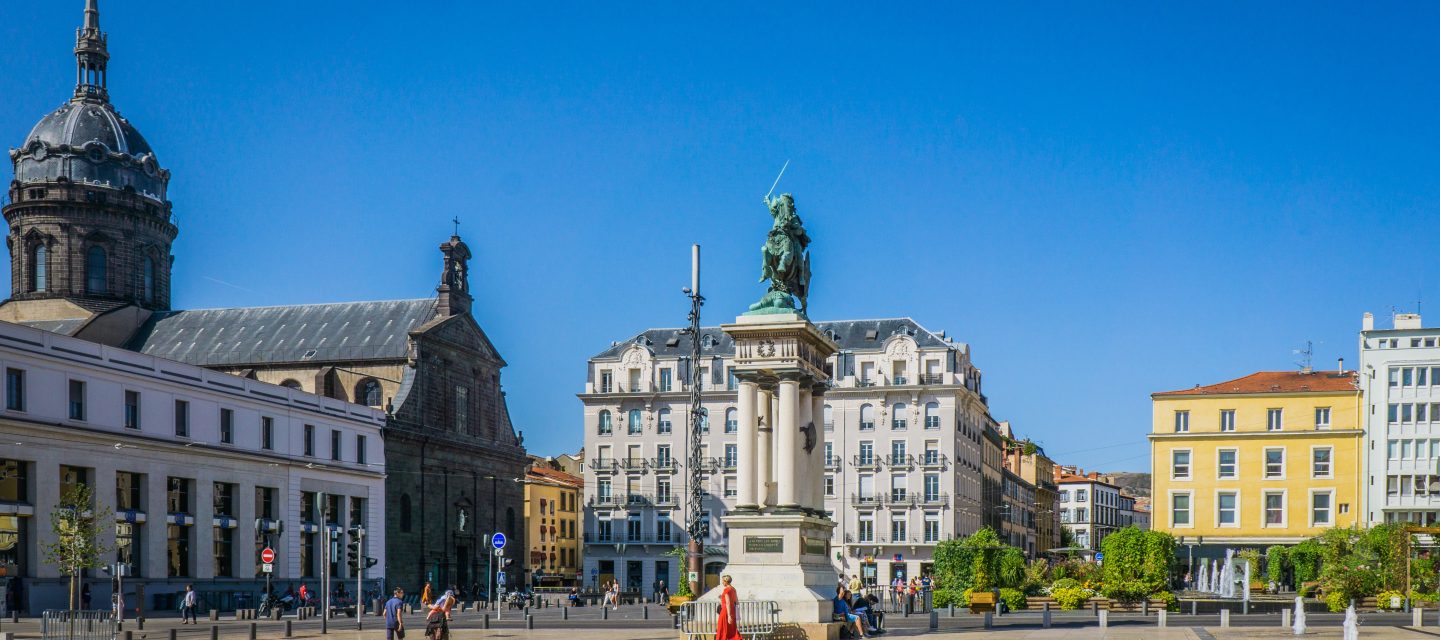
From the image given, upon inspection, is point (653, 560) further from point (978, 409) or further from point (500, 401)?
point (978, 409)

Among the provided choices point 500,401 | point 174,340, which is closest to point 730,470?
point 500,401

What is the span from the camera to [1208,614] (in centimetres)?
4925

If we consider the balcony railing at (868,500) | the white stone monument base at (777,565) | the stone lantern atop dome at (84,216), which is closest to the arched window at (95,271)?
the stone lantern atop dome at (84,216)

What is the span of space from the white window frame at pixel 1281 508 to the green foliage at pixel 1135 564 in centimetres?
1607

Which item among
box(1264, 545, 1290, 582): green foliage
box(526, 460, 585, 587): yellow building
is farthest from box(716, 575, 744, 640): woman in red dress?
box(526, 460, 585, 587): yellow building

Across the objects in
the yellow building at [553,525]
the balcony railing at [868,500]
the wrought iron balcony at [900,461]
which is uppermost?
the wrought iron balcony at [900,461]

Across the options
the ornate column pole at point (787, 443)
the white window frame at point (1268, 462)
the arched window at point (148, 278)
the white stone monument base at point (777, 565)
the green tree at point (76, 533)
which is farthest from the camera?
the arched window at point (148, 278)

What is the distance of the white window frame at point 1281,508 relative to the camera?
78438mm

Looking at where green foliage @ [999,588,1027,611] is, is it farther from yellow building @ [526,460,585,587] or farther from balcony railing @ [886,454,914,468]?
yellow building @ [526,460,585,587]

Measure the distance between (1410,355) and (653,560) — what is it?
45.1m

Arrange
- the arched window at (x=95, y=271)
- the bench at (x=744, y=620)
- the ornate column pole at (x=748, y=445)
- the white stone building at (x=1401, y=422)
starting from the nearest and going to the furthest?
the bench at (x=744, y=620)
the ornate column pole at (x=748, y=445)
the white stone building at (x=1401, y=422)
the arched window at (x=95, y=271)

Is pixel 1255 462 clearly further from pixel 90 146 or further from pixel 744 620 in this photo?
pixel 90 146

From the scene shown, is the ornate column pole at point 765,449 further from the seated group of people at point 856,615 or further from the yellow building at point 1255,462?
the yellow building at point 1255,462

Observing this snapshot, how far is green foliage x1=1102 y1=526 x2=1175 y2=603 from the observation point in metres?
49.5
